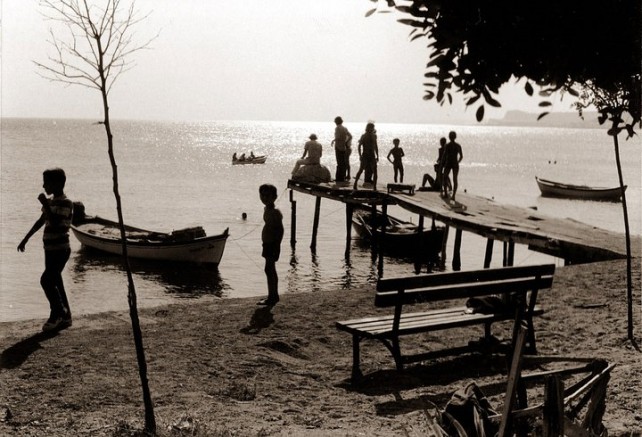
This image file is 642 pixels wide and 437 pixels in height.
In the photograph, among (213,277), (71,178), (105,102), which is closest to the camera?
(105,102)

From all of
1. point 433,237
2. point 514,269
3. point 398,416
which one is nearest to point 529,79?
point 398,416

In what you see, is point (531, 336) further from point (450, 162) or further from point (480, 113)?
point (450, 162)

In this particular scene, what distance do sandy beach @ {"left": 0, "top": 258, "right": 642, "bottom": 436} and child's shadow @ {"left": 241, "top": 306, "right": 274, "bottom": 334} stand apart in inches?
0.5

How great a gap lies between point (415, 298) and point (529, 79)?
3.10 meters

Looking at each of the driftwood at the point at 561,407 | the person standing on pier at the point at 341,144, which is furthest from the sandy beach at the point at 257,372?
the person standing on pier at the point at 341,144

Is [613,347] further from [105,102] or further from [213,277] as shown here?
[213,277]

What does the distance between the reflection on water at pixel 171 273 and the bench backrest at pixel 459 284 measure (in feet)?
48.5

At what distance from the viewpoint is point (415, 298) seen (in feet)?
24.8

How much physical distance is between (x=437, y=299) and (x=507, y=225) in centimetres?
909

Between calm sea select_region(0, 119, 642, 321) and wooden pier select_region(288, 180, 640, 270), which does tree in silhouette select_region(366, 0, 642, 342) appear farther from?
wooden pier select_region(288, 180, 640, 270)

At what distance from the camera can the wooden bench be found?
7434 mm

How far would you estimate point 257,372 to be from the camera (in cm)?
785

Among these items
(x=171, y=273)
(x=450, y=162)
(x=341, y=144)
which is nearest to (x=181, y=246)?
(x=171, y=273)

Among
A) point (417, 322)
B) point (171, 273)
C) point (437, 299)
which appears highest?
point (437, 299)
